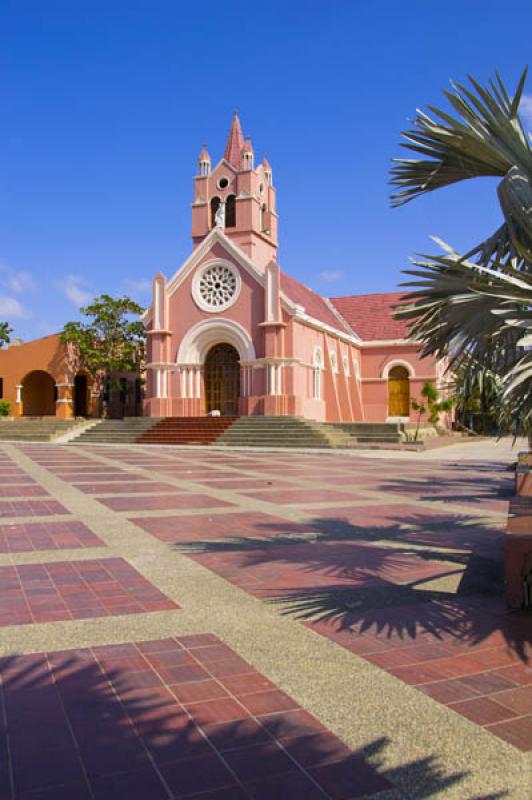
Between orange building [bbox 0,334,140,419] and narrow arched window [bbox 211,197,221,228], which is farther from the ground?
narrow arched window [bbox 211,197,221,228]

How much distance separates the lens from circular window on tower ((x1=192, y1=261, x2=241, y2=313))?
113 ft

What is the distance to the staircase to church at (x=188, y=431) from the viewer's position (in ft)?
100

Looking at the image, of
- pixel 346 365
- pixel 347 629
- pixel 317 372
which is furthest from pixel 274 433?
pixel 347 629

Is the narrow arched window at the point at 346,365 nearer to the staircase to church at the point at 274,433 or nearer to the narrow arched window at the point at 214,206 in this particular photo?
the staircase to church at the point at 274,433

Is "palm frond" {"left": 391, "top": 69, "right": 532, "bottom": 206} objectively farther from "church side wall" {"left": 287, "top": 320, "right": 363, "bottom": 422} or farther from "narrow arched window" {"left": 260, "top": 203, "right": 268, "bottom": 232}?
"narrow arched window" {"left": 260, "top": 203, "right": 268, "bottom": 232}

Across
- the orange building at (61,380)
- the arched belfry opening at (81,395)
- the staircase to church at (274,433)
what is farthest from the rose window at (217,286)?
the arched belfry opening at (81,395)

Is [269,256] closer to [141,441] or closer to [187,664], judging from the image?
[141,441]

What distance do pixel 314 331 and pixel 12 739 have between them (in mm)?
32953

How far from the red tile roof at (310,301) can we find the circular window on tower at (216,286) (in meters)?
2.66

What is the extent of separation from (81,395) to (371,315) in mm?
19338

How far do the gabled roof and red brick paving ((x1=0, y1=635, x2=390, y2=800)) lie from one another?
39945 mm

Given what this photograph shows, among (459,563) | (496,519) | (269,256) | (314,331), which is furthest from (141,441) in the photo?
(459,563)

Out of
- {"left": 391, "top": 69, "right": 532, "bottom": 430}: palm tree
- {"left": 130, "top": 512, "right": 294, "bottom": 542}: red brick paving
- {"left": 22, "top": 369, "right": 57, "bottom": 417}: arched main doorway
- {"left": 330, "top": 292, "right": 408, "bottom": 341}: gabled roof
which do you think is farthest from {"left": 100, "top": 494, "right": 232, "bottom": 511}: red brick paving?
{"left": 22, "top": 369, "right": 57, "bottom": 417}: arched main doorway

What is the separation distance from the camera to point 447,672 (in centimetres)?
396
